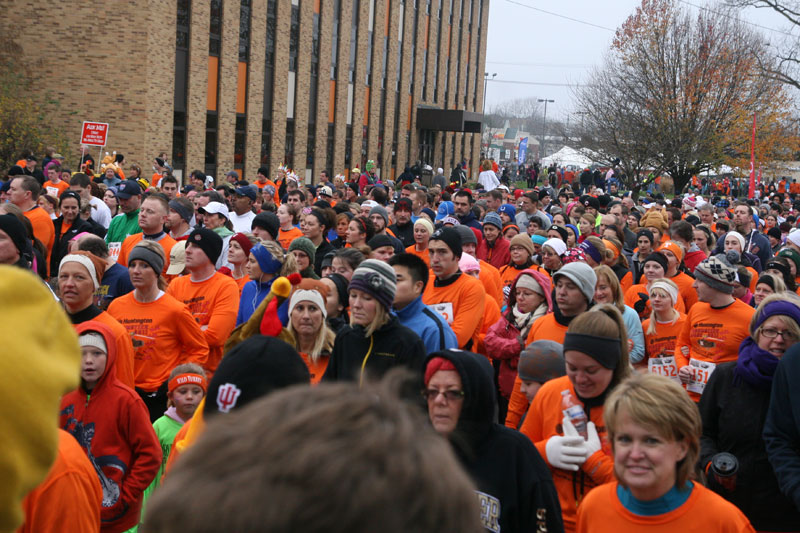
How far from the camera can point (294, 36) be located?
34938 mm

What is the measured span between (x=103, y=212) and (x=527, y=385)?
30.2ft

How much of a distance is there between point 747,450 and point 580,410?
1279 millimetres

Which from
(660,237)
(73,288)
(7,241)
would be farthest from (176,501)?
(660,237)

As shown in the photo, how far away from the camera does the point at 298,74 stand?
35531 millimetres

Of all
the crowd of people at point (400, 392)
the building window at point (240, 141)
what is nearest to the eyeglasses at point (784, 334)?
the crowd of people at point (400, 392)

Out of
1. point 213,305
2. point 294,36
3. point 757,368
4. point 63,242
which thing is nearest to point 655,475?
point 757,368

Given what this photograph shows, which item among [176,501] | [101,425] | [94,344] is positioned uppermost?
[176,501]

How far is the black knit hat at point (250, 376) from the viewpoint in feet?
9.27

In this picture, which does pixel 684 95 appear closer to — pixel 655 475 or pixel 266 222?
pixel 266 222

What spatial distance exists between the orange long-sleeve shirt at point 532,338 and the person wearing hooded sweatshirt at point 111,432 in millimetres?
2158

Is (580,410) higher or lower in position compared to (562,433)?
higher

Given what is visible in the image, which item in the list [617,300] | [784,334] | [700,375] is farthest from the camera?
[617,300]

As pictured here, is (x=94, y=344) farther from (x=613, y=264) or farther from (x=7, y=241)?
(x=613, y=264)

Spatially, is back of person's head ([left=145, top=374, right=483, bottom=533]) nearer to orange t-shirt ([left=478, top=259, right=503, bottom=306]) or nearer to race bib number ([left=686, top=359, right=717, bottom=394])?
race bib number ([left=686, top=359, right=717, bottom=394])
